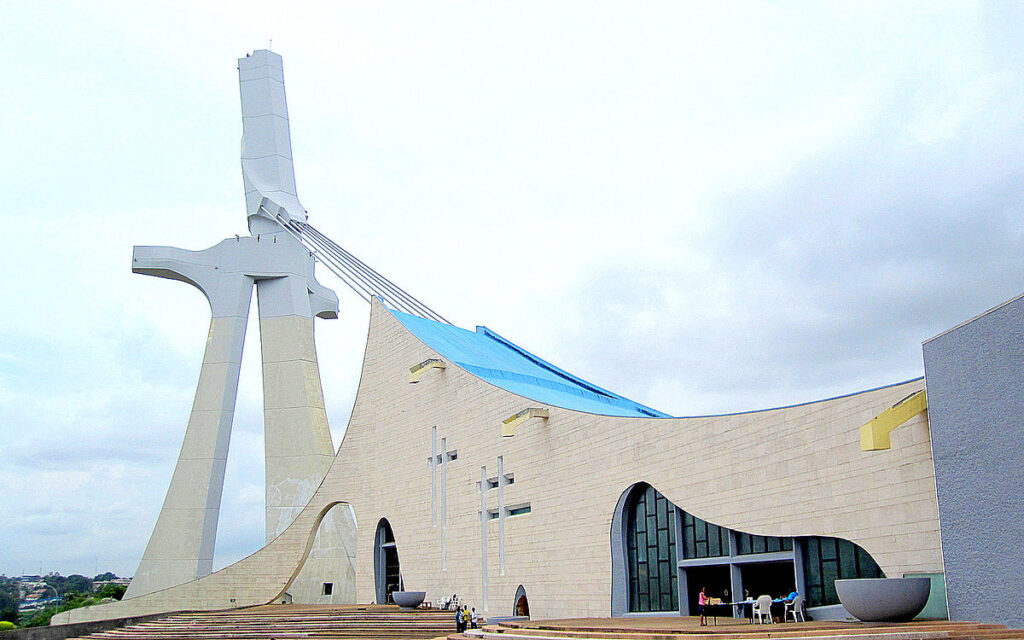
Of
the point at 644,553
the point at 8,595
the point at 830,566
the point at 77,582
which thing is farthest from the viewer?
the point at 77,582

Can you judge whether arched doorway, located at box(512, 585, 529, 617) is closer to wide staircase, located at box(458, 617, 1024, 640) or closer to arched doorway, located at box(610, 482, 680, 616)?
arched doorway, located at box(610, 482, 680, 616)

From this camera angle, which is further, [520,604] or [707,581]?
[520,604]

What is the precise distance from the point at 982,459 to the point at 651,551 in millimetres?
7425

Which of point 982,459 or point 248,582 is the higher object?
point 982,459

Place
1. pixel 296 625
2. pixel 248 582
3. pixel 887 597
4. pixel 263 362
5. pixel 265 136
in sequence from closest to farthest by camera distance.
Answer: pixel 887 597 < pixel 296 625 < pixel 248 582 < pixel 263 362 < pixel 265 136

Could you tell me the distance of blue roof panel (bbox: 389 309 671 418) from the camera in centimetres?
2373

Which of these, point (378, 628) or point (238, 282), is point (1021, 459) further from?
point (238, 282)

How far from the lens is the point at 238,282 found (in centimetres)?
3209

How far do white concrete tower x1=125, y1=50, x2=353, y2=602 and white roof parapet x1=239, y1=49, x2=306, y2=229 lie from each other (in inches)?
1.5

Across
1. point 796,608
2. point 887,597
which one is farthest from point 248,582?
point 887,597

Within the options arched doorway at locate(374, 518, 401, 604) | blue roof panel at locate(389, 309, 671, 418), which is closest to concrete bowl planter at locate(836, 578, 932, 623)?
blue roof panel at locate(389, 309, 671, 418)

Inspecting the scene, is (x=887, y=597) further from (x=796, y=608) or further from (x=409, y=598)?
(x=409, y=598)

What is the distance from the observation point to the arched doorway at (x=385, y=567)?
2662 centimetres

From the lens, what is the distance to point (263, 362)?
1251 inches
